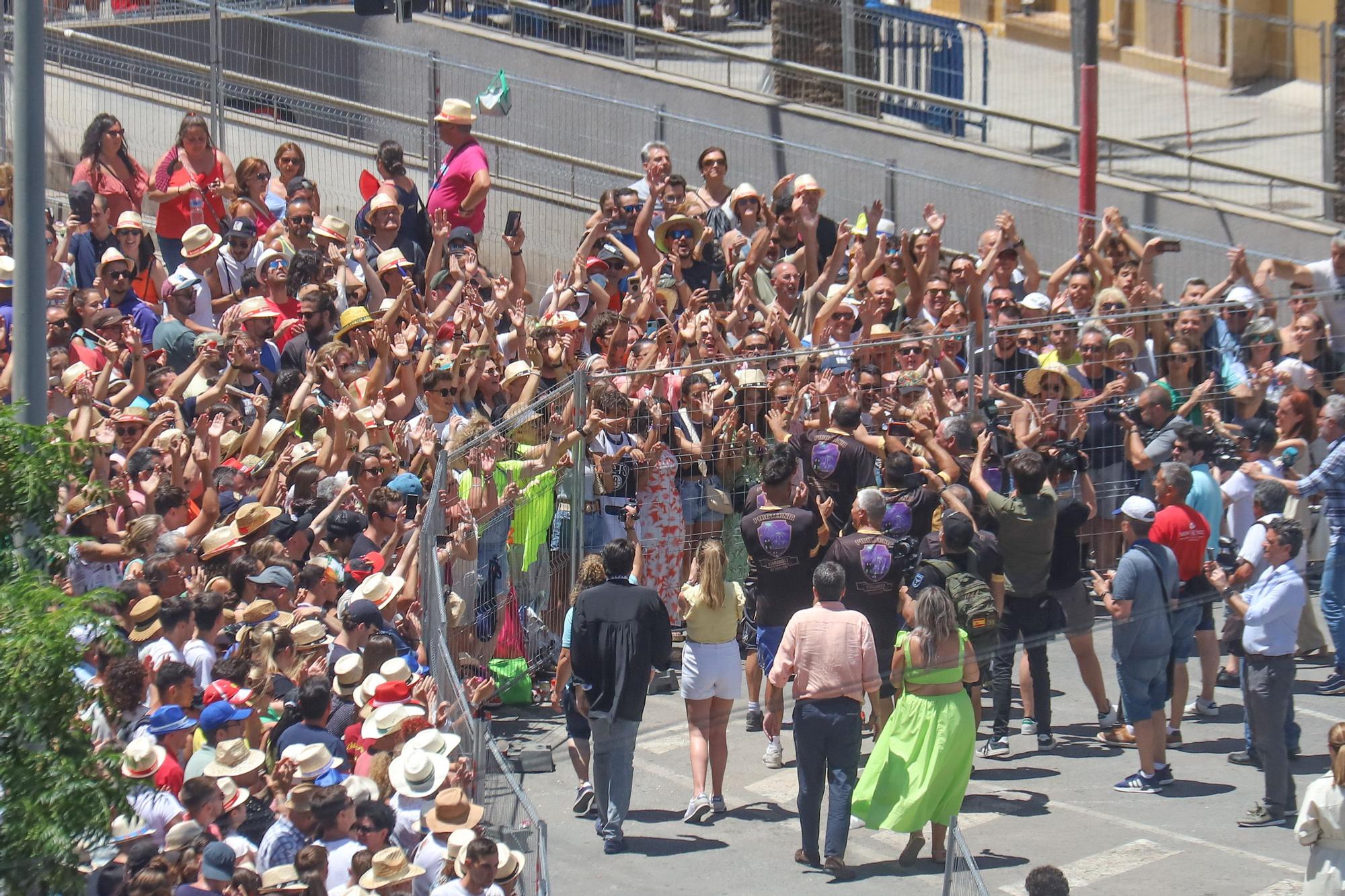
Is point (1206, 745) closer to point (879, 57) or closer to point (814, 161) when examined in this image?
point (814, 161)

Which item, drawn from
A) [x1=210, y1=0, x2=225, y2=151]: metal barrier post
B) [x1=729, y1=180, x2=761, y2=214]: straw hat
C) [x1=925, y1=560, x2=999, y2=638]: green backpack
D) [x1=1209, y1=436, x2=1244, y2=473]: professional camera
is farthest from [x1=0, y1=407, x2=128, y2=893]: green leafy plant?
[x1=210, y1=0, x2=225, y2=151]: metal barrier post

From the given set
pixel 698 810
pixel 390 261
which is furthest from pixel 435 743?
pixel 390 261

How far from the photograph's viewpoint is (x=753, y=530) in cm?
1066

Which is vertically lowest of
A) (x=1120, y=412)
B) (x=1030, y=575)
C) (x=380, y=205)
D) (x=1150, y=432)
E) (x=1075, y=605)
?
(x=1075, y=605)

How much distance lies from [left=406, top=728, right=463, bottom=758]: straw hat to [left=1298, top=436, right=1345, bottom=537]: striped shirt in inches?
228

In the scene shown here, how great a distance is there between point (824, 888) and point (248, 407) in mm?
4782

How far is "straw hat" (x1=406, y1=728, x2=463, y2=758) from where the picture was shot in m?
8.31

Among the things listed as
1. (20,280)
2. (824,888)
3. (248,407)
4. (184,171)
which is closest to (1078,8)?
(184,171)

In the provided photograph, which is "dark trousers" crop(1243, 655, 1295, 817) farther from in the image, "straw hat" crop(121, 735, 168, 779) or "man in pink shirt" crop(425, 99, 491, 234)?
"man in pink shirt" crop(425, 99, 491, 234)

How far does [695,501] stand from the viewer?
472 inches

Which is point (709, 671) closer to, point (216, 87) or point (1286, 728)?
point (1286, 728)

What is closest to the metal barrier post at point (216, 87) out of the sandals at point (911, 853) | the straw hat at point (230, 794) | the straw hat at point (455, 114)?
the straw hat at point (455, 114)

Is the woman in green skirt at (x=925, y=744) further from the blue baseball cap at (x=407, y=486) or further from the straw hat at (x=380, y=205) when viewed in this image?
the straw hat at (x=380, y=205)

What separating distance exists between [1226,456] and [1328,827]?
4.63m
